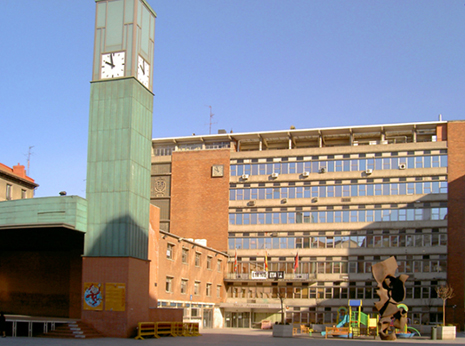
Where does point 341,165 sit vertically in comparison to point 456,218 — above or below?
above

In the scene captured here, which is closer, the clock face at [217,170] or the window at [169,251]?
the window at [169,251]

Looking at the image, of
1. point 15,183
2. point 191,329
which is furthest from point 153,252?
point 15,183

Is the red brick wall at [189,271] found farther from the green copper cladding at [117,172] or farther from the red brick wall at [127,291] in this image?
the red brick wall at [127,291]

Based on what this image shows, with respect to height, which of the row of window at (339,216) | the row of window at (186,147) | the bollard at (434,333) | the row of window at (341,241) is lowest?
the bollard at (434,333)

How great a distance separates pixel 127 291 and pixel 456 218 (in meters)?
48.1

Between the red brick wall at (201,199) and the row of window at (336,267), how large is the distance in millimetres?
4105

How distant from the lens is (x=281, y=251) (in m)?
78.1

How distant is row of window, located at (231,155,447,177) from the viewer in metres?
75.3

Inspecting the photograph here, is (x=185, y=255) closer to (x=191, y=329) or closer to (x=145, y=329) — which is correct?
(x=191, y=329)

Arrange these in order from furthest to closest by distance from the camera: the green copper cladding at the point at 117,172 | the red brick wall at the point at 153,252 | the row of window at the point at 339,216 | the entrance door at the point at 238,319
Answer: the entrance door at the point at 238,319
the row of window at the point at 339,216
the red brick wall at the point at 153,252
the green copper cladding at the point at 117,172

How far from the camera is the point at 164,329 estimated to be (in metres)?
42.2

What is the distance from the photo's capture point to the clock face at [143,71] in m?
42.7

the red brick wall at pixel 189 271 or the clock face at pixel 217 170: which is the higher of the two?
the clock face at pixel 217 170

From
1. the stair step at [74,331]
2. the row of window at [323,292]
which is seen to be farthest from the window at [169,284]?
the row of window at [323,292]
